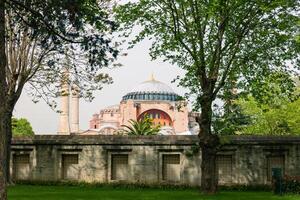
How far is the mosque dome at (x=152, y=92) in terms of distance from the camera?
135625mm

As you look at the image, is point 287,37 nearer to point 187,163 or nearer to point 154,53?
point 154,53

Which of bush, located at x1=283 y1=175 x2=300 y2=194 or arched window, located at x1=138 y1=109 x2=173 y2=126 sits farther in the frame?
arched window, located at x1=138 y1=109 x2=173 y2=126

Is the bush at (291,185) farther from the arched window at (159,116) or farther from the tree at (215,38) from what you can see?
the arched window at (159,116)

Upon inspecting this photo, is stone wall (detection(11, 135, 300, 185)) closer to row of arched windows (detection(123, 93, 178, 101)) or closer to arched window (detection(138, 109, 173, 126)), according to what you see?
arched window (detection(138, 109, 173, 126))

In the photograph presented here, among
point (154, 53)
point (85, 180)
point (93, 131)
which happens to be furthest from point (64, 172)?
point (93, 131)

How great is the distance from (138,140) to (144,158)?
113cm

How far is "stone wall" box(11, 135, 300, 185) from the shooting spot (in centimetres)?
3038

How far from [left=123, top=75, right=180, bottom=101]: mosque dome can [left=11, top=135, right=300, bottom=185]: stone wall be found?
101541mm

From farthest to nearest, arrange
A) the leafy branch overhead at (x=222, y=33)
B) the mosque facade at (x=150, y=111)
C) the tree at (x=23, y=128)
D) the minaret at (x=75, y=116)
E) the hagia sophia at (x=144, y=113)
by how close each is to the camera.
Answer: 1. the mosque facade at (x=150, y=111)
2. the hagia sophia at (x=144, y=113)
3. the minaret at (x=75, y=116)
4. the tree at (x=23, y=128)
5. the leafy branch overhead at (x=222, y=33)

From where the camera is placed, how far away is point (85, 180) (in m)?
32.1

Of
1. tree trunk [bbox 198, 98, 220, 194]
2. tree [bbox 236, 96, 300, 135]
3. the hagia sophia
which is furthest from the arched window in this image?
tree trunk [bbox 198, 98, 220, 194]

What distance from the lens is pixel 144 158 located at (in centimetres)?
3147

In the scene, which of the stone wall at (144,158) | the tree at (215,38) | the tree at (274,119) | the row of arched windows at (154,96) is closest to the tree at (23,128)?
the row of arched windows at (154,96)

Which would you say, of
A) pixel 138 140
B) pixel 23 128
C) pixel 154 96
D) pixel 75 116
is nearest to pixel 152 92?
pixel 154 96
